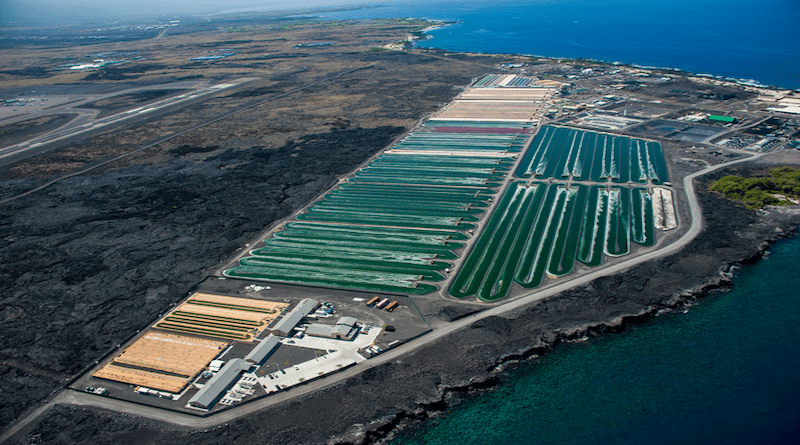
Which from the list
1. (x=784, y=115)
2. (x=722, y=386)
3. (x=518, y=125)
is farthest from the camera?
(x=518, y=125)

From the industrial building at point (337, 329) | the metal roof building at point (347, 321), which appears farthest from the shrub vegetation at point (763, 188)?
the industrial building at point (337, 329)

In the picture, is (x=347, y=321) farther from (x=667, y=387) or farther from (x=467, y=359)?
(x=667, y=387)

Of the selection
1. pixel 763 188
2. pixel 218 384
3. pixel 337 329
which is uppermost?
pixel 763 188

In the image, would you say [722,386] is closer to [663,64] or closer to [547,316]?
[547,316]

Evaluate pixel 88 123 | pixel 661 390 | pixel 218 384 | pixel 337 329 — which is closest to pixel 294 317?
pixel 337 329

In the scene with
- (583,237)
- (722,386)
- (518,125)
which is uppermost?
(518,125)

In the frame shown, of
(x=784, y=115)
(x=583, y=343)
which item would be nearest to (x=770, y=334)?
(x=583, y=343)
